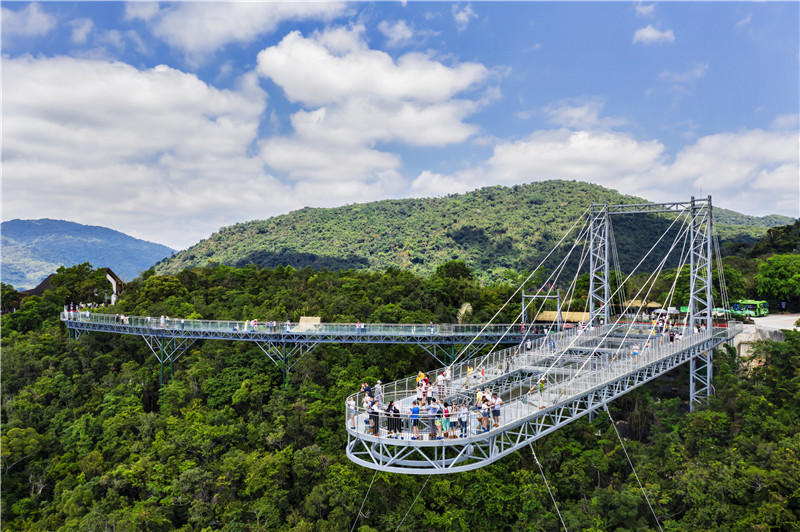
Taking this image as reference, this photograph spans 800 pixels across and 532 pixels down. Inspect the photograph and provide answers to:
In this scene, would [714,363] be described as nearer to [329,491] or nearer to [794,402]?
[794,402]

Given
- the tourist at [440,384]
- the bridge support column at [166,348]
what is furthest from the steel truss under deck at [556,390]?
the bridge support column at [166,348]

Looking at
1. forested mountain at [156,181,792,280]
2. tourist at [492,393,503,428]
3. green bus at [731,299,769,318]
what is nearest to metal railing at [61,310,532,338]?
tourist at [492,393,503,428]

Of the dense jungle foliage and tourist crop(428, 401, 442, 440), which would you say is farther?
the dense jungle foliage

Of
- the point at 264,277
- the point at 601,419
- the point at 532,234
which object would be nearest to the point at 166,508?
the point at 601,419

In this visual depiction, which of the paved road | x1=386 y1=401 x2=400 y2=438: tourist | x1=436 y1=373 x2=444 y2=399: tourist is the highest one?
the paved road

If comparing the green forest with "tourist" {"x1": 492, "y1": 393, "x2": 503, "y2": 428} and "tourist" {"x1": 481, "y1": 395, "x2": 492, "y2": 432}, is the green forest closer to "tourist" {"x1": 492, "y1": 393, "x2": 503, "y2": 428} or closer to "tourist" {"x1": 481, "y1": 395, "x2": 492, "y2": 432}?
"tourist" {"x1": 492, "y1": 393, "x2": 503, "y2": 428}

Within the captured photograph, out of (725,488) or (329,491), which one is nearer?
(725,488)

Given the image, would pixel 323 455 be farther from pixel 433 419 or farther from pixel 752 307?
pixel 752 307
